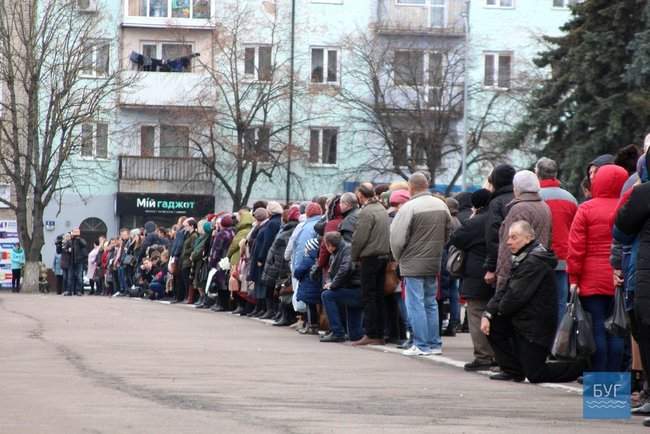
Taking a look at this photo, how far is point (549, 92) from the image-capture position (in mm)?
40812

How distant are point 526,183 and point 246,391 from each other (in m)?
3.44

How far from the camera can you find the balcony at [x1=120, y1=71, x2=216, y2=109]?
65125 mm

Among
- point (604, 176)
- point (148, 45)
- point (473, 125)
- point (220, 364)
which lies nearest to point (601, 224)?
point (604, 176)

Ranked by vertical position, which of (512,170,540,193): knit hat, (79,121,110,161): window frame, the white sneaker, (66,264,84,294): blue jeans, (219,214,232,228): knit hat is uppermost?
(79,121,110,161): window frame

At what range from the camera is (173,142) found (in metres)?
66.1

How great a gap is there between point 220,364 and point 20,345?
340 centimetres

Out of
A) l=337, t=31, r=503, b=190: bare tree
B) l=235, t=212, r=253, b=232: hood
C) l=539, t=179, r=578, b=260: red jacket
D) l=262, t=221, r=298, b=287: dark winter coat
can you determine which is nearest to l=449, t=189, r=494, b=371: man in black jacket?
l=539, t=179, r=578, b=260: red jacket

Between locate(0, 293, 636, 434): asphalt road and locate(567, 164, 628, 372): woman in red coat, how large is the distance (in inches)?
24.1

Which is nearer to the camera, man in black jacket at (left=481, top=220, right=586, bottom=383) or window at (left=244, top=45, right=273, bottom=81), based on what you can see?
man in black jacket at (left=481, top=220, right=586, bottom=383)

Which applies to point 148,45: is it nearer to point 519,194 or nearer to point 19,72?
point 19,72

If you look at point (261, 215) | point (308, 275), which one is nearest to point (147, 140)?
point (261, 215)

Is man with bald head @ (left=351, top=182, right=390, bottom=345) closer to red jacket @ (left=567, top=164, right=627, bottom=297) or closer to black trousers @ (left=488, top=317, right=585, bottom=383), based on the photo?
black trousers @ (left=488, top=317, right=585, bottom=383)

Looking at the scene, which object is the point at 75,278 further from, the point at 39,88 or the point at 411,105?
the point at 411,105

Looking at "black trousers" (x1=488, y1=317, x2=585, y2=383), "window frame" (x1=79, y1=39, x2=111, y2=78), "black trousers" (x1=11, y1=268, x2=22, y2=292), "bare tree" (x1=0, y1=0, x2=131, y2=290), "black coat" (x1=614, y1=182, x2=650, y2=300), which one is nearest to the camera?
"black coat" (x1=614, y1=182, x2=650, y2=300)
